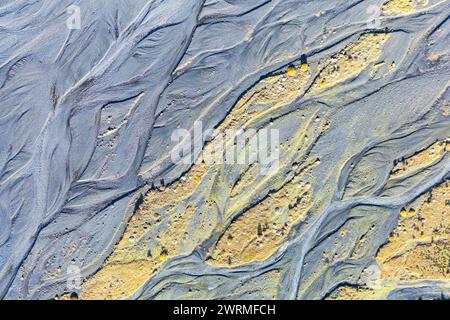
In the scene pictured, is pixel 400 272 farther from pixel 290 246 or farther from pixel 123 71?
pixel 123 71

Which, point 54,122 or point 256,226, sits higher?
point 54,122

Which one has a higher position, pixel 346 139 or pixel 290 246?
pixel 346 139

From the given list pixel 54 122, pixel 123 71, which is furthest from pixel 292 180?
pixel 54 122
